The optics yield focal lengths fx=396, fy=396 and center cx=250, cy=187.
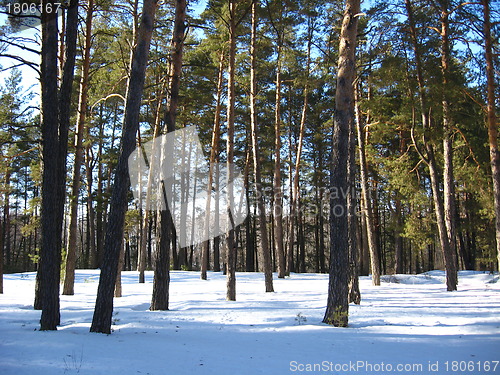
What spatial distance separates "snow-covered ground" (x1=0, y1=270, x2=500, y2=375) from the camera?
4.36 meters

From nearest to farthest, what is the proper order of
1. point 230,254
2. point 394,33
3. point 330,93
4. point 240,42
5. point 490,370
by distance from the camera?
point 490,370, point 230,254, point 394,33, point 240,42, point 330,93

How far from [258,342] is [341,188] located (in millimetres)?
3085

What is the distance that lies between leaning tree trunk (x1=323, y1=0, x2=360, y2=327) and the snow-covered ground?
1.49 ft

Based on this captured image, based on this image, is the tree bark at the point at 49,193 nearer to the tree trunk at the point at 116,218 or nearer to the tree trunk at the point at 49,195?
the tree trunk at the point at 49,195

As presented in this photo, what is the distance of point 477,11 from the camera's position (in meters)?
11.7

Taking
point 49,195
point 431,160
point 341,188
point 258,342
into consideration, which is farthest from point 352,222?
point 49,195

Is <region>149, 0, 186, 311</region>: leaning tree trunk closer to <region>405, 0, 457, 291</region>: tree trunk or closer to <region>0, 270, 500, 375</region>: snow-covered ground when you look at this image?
<region>0, 270, 500, 375</region>: snow-covered ground

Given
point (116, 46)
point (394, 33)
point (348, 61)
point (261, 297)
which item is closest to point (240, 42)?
point (116, 46)

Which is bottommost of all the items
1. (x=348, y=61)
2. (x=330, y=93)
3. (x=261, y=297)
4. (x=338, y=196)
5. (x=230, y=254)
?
(x=261, y=297)

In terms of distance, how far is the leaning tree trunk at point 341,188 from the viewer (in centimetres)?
709

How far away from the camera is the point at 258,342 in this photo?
5.75 m

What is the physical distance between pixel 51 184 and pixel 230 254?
558 centimetres

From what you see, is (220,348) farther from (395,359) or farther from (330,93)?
(330,93)

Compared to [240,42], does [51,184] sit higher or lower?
lower
